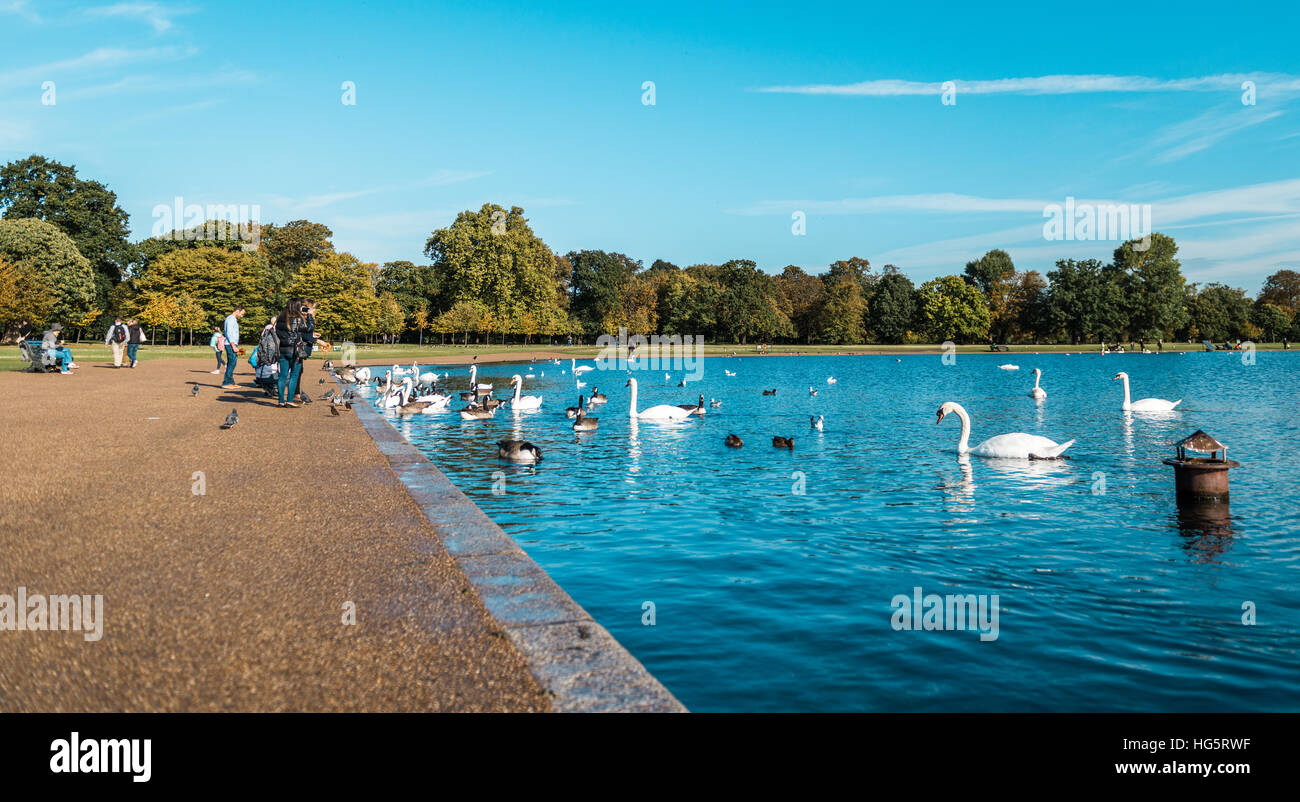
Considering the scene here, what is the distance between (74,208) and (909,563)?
108638 millimetres

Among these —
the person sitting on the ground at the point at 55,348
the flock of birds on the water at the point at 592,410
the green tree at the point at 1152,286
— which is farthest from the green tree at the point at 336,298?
the green tree at the point at 1152,286

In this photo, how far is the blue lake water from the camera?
21.1 ft

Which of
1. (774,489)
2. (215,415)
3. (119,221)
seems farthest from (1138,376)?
(119,221)

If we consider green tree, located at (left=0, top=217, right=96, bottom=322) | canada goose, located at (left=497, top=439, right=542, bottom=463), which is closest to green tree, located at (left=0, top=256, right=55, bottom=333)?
green tree, located at (left=0, top=217, right=96, bottom=322)

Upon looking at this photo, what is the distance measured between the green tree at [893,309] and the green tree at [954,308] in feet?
8.36

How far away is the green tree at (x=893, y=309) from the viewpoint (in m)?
138

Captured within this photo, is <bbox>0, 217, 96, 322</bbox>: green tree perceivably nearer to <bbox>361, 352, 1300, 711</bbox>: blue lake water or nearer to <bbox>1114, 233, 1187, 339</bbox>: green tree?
<bbox>361, 352, 1300, 711</bbox>: blue lake water

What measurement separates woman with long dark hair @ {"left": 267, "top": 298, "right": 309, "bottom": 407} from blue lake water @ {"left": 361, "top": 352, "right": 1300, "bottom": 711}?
3.81 meters

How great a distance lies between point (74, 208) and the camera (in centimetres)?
9225

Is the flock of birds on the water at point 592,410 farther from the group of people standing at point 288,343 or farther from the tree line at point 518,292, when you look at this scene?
the tree line at point 518,292

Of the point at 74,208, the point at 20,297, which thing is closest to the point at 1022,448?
the point at 20,297

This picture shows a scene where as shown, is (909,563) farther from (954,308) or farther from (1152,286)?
(1152,286)

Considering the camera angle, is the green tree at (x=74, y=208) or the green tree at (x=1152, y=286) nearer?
the green tree at (x=74, y=208)

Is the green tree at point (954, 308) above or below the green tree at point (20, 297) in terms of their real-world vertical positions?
above
